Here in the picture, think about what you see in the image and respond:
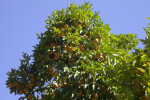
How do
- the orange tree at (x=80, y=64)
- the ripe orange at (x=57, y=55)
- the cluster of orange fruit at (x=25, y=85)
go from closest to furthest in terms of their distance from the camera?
the orange tree at (x=80, y=64), the ripe orange at (x=57, y=55), the cluster of orange fruit at (x=25, y=85)

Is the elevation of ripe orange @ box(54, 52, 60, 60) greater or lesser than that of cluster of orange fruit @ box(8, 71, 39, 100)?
greater

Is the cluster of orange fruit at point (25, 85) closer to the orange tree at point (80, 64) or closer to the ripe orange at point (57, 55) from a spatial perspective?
the orange tree at point (80, 64)

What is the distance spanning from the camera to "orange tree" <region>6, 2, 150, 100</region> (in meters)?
4.55

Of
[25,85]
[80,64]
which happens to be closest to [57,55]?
[80,64]

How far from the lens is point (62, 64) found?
22.1ft

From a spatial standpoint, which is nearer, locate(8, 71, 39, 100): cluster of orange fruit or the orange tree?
the orange tree

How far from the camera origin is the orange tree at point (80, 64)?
14.9ft

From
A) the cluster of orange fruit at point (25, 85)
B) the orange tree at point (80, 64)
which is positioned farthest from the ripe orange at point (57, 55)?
the cluster of orange fruit at point (25, 85)

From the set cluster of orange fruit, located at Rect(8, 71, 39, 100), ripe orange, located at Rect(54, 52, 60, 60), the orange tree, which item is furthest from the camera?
cluster of orange fruit, located at Rect(8, 71, 39, 100)

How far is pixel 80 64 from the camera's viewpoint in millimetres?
6586

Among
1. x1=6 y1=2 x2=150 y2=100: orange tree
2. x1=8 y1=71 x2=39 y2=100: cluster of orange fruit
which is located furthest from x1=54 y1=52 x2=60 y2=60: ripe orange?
x1=8 y1=71 x2=39 y2=100: cluster of orange fruit

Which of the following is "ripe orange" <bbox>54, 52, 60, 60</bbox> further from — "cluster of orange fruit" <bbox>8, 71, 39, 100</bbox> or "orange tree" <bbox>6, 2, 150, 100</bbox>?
"cluster of orange fruit" <bbox>8, 71, 39, 100</bbox>

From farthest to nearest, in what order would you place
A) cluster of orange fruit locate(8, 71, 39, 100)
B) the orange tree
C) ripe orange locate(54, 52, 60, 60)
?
1. cluster of orange fruit locate(8, 71, 39, 100)
2. ripe orange locate(54, 52, 60, 60)
3. the orange tree

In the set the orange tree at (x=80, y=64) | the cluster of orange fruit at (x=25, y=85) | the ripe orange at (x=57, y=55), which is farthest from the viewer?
the cluster of orange fruit at (x=25, y=85)
